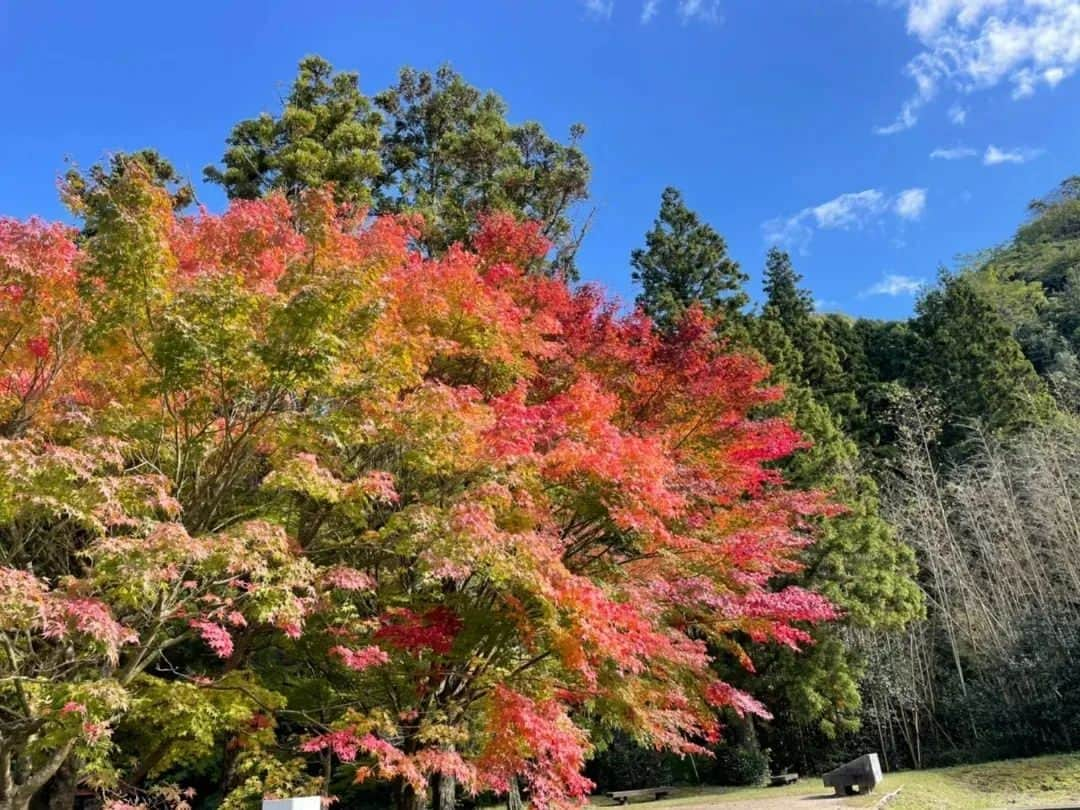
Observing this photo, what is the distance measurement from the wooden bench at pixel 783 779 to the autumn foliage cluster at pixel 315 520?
6.39m

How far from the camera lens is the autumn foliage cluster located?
5281 mm

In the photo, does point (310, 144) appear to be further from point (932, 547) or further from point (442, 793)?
point (932, 547)

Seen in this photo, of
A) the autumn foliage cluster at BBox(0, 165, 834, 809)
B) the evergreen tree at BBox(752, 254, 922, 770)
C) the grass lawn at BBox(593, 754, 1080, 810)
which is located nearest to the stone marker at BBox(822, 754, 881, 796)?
the grass lawn at BBox(593, 754, 1080, 810)

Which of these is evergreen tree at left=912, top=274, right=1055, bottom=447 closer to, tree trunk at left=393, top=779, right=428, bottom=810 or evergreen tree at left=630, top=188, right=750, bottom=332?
evergreen tree at left=630, top=188, right=750, bottom=332

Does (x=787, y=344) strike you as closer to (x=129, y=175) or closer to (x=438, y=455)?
(x=438, y=455)

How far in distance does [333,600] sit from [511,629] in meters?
2.07

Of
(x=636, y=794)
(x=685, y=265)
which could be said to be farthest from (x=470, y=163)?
(x=636, y=794)

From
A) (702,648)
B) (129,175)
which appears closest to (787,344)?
(702,648)

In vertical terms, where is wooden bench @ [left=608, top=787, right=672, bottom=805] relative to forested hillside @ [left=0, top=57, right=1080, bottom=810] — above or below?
below

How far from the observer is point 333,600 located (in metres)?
7.78

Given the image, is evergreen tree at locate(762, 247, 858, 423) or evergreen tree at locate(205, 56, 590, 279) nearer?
evergreen tree at locate(205, 56, 590, 279)

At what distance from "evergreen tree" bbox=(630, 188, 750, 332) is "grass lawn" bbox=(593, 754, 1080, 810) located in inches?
502

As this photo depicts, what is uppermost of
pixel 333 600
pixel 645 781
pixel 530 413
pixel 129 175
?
pixel 129 175

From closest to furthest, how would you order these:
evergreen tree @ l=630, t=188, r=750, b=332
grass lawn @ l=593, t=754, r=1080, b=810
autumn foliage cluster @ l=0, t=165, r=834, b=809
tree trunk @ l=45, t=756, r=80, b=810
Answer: autumn foliage cluster @ l=0, t=165, r=834, b=809, tree trunk @ l=45, t=756, r=80, b=810, grass lawn @ l=593, t=754, r=1080, b=810, evergreen tree @ l=630, t=188, r=750, b=332
